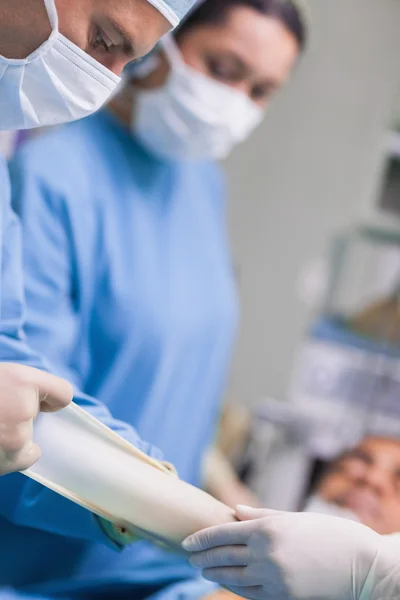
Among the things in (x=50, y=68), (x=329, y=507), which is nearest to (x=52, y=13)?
(x=50, y=68)

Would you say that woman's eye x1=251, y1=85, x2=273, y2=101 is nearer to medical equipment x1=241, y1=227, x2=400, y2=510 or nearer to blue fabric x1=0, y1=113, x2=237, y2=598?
blue fabric x1=0, y1=113, x2=237, y2=598

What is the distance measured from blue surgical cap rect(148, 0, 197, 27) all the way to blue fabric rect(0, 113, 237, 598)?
0.48 meters

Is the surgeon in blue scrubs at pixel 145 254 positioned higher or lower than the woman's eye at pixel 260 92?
lower

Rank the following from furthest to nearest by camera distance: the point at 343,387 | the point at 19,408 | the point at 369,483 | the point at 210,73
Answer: the point at 343,387 → the point at 369,483 → the point at 210,73 → the point at 19,408

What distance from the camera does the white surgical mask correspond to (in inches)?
29.6

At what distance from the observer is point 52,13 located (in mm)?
720

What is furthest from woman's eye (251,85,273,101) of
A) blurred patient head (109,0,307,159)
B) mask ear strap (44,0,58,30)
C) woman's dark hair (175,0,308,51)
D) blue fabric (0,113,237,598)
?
mask ear strap (44,0,58,30)

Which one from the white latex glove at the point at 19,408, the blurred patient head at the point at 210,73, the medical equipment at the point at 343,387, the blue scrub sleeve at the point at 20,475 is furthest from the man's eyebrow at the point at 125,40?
the medical equipment at the point at 343,387

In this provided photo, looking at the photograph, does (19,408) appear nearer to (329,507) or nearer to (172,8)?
(172,8)

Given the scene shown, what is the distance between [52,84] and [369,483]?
3.54 feet

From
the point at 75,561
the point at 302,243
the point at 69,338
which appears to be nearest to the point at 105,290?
the point at 69,338

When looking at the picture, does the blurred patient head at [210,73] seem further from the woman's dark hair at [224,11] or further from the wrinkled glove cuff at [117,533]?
the wrinkled glove cuff at [117,533]

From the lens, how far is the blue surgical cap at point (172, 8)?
2.55 feet

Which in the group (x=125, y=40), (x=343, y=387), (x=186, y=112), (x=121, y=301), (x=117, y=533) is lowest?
(x=343, y=387)
